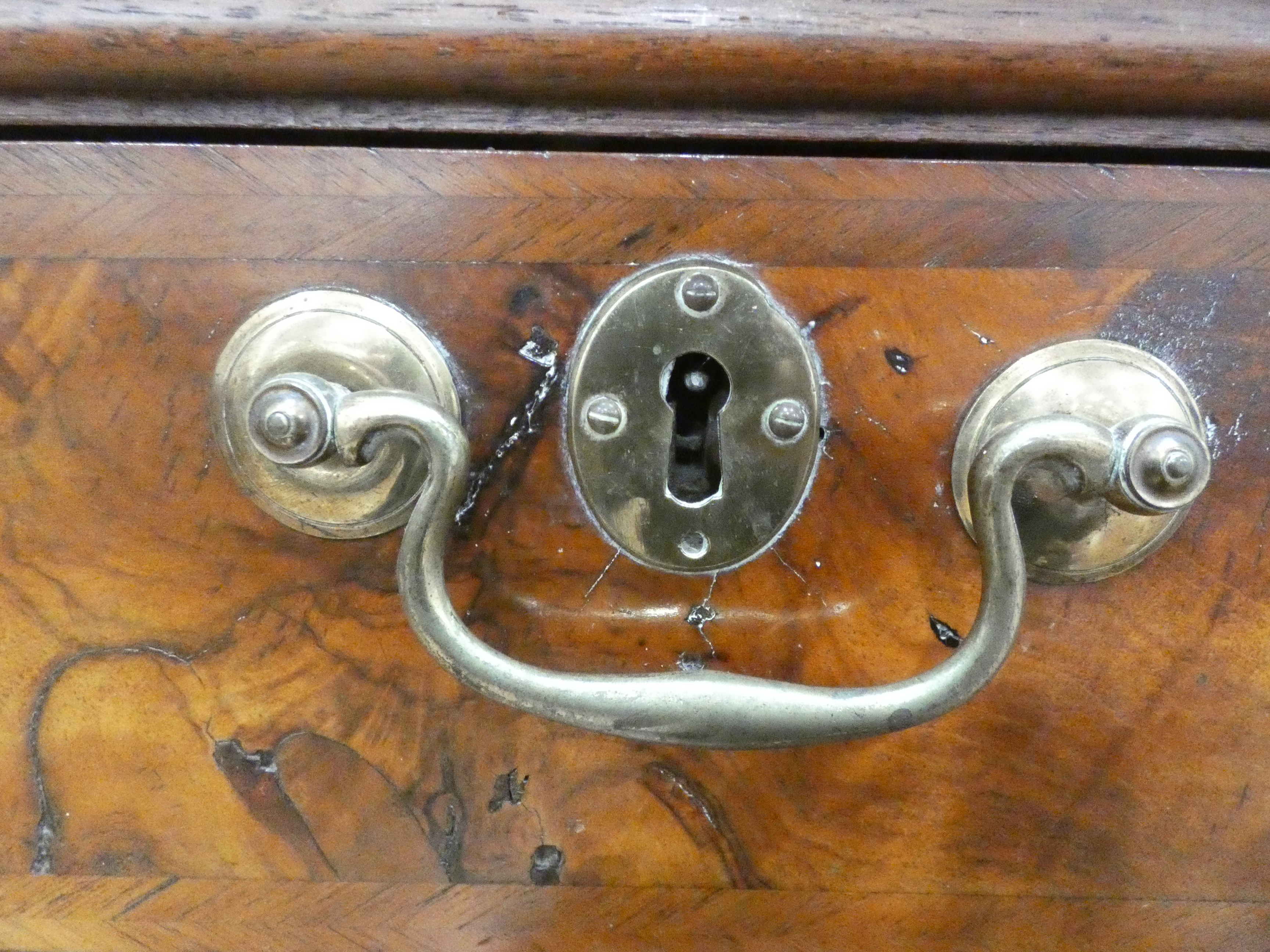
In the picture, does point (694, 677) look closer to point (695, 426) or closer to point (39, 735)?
point (695, 426)

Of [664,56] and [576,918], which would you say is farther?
[576,918]

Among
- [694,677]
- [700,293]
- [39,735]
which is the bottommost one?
[39,735]

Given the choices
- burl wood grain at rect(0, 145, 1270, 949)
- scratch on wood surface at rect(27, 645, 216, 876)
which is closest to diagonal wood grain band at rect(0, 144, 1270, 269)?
burl wood grain at rect(0, 145, 1270, 949)

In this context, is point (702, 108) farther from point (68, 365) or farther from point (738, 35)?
point (68, 365)

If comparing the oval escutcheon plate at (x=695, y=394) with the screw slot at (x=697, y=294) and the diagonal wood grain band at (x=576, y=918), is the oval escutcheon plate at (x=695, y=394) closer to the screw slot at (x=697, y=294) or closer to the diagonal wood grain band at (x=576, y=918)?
the screw slot at (x=697, y=294)

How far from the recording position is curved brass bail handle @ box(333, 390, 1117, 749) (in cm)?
30

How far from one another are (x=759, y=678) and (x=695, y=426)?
0.29 feet

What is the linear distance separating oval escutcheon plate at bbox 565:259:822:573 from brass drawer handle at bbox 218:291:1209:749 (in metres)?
0.05

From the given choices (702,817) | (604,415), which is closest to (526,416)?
(604,415)

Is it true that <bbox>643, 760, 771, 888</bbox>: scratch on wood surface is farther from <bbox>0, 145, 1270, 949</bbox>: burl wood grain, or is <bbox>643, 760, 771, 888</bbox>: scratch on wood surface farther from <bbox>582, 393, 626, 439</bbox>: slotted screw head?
<bbox>582, 393, 626, 439</bbox>: slotted screw head

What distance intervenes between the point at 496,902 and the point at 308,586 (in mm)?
147

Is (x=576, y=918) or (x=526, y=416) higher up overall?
(x=526, y=416)

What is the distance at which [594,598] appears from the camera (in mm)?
362

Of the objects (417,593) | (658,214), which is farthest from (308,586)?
(658,214)
